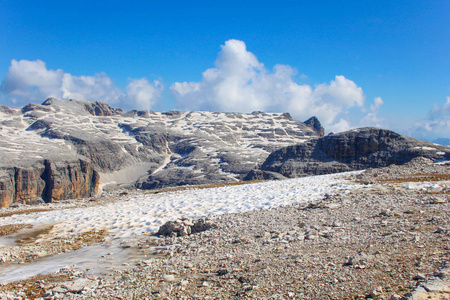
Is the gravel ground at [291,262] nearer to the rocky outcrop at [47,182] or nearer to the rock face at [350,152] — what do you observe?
the rock face at [350,152]

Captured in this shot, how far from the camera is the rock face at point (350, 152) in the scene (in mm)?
95938

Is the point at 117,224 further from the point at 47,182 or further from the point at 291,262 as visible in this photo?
the point at 47,182

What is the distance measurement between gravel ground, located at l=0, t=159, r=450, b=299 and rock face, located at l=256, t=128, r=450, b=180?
8900 cm

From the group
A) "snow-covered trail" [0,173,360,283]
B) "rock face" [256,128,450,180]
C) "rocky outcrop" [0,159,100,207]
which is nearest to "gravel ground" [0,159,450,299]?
"snow-covered trail" [0,173,360,283]

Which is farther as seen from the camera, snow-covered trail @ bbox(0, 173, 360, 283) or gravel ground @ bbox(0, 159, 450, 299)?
snow-covered trail @ bbox(0, 173, 360, 283)

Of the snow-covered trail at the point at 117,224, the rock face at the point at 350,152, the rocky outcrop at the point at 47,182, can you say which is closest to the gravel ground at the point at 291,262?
the snow-covered trail at the point at 117,224

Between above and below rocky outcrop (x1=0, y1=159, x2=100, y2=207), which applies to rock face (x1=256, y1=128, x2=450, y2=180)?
above

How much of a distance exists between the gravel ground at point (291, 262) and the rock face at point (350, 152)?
292 feet

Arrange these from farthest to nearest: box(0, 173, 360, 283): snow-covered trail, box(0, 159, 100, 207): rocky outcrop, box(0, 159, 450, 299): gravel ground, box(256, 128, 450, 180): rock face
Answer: box(0, 159, 100, 207): rocky outcrop
box(256, 128, 450, 180): rock face
box(0, 173, 360, 283): snow-covered trail
box(0, 159, 450, 299): gravel ground

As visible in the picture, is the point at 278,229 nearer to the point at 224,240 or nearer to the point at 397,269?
the point at 224,240

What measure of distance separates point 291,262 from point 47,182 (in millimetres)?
150140

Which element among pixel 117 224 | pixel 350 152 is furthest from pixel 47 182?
pixel 117 224

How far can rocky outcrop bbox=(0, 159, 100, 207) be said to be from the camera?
118 metres

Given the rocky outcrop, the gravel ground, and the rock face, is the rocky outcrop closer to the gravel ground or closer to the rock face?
the rock face
